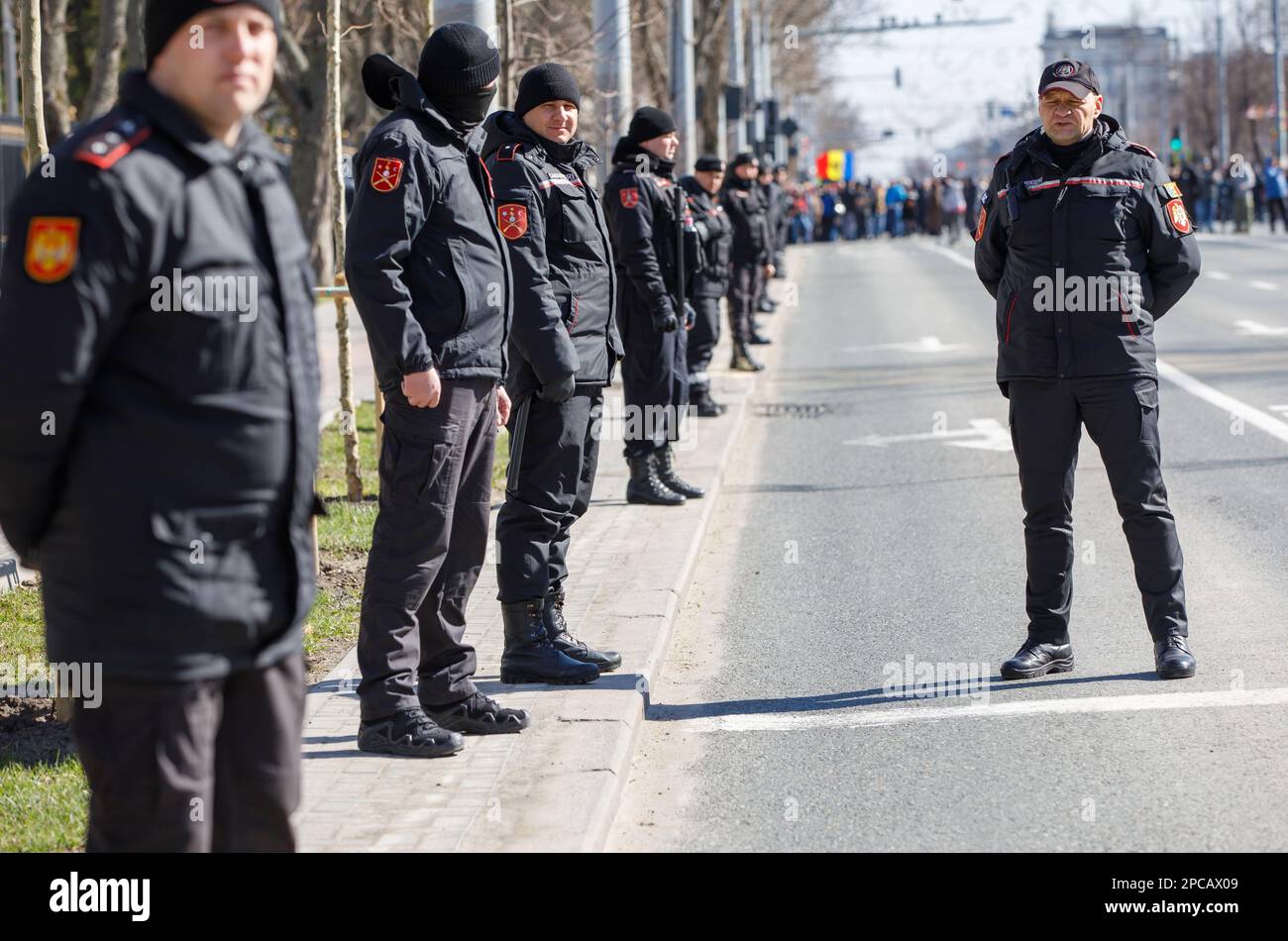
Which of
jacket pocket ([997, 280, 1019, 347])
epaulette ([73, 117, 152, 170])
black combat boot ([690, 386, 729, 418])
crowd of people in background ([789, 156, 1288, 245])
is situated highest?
crowd of people in background ([789, 156, 1288, 245])

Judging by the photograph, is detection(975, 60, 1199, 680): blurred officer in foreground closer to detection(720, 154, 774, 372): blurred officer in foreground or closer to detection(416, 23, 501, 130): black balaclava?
detection(416, 23, 501, 130): black balaclava

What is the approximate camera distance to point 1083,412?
6277 millimetres

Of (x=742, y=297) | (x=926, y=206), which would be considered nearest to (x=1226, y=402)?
(x=742, y=297)

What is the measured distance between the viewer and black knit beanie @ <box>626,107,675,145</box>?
32.0ft

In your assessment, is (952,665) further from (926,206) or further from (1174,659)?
(926,206)

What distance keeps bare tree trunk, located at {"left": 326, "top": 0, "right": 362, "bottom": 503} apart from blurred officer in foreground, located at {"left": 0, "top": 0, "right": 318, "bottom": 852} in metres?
5.28

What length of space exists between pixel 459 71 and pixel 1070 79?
7.09 feet

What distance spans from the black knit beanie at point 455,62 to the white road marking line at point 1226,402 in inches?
334

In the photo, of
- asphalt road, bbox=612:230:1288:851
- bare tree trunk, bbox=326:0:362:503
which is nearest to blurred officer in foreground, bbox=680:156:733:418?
asphalt road, bbox=612:230:1288:851

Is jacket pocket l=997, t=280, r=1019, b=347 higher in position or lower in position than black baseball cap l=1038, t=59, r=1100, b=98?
lower
